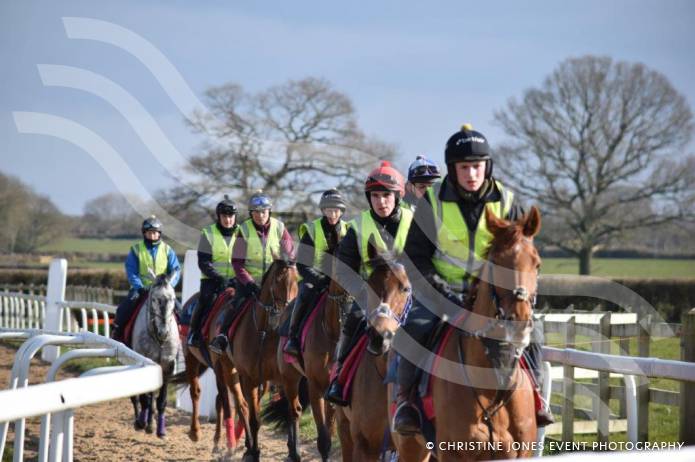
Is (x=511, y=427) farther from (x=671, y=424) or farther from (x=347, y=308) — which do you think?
(x=671, y=424)

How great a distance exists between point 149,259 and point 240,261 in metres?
3.23

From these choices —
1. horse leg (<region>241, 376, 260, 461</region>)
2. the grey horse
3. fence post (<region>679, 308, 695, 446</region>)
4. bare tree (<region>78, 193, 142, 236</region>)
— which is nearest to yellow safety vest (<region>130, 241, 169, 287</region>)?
the grey horse

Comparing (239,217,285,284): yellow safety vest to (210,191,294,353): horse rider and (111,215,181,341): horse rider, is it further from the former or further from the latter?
(111,215,181,341): horse rider

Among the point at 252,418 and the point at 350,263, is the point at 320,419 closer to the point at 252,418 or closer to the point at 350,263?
the point at 252,418

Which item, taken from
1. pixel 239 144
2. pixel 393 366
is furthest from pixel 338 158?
pixel 393 366

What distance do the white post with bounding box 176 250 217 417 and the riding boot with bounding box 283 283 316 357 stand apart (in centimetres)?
497

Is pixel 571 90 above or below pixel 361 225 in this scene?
above

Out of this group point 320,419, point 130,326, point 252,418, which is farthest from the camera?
point 130,326

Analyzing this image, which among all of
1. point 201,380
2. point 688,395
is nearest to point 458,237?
point 688,395

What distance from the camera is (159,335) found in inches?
488

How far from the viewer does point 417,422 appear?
525cm

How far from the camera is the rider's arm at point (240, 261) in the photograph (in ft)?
35.6

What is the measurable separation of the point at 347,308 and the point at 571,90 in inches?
1495

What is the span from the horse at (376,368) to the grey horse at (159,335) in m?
6.48
